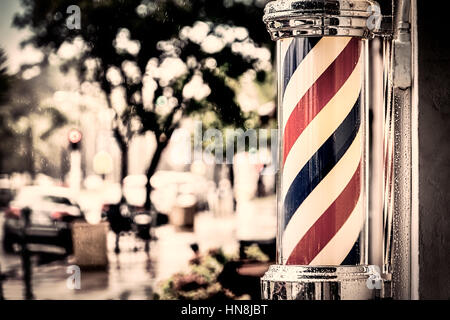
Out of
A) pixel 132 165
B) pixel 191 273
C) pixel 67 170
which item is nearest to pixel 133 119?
pixel 132 165

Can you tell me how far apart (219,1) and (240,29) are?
0.59 metres

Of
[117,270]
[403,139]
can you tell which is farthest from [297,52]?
[117,270]

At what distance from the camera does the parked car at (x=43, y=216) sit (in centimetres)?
2248

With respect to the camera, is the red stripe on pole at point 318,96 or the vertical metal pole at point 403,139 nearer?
the red stripe on pole at point 318,96

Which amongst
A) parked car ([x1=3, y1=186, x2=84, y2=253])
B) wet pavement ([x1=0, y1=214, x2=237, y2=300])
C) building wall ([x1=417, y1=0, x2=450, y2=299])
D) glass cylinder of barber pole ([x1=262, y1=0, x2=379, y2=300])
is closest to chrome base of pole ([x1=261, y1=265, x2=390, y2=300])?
glass cylinder of barber pole ([x1=262, y1=0, x2=379, y2=300])

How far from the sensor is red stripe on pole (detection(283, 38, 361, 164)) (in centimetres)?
312

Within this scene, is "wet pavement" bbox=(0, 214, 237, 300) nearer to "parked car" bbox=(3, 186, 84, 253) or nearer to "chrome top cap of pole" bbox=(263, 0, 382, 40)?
"parked car" bbox=(3, 186, 84, 253)

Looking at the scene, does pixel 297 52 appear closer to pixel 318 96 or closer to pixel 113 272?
pixel 318 96

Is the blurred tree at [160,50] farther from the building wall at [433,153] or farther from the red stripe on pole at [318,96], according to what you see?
the red stripe on pole at [318,96]

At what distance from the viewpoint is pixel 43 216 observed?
23078mm

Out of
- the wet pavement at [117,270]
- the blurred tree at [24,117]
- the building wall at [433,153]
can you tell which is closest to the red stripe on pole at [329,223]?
the building wall at [433,153]

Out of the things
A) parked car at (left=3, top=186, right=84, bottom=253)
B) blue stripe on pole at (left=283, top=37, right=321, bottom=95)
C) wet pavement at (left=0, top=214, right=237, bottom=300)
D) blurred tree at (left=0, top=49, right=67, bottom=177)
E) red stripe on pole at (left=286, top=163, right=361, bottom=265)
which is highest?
blurred tree at (left=0, top=49, right=67, bottom=177)

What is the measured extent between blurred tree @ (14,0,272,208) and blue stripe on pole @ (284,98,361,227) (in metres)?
13.6

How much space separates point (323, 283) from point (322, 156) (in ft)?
1.28
